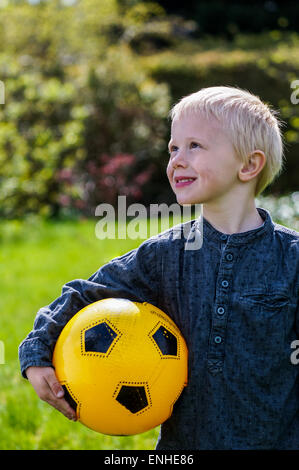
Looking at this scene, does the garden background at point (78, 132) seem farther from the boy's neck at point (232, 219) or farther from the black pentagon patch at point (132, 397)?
the boy's neck at point (232, 219)

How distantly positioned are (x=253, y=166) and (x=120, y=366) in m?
0.94

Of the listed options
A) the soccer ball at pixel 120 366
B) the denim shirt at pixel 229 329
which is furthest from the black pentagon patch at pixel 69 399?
the denim shirt at pixel 229 329

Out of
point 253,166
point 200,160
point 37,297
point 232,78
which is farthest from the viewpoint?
point 232,78

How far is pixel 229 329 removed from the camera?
6.97ft

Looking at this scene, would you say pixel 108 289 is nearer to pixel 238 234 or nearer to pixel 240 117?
pixel 238 234

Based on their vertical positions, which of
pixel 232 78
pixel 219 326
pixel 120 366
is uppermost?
pixel 232 78

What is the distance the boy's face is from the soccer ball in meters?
0.50

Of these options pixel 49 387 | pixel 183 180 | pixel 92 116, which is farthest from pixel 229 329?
pixel 92 116

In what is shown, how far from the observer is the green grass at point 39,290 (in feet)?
10.4

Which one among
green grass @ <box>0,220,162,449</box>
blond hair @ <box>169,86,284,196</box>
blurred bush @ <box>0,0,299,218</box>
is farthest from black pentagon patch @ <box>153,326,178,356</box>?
blurred bush @ <box>0,0,299,218</box>

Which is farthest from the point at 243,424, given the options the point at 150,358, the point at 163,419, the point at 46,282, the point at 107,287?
the point at 46,282

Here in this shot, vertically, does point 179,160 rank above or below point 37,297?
above

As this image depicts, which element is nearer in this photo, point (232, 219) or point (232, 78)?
point (232, 219)

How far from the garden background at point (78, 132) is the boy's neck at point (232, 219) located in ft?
8.40
